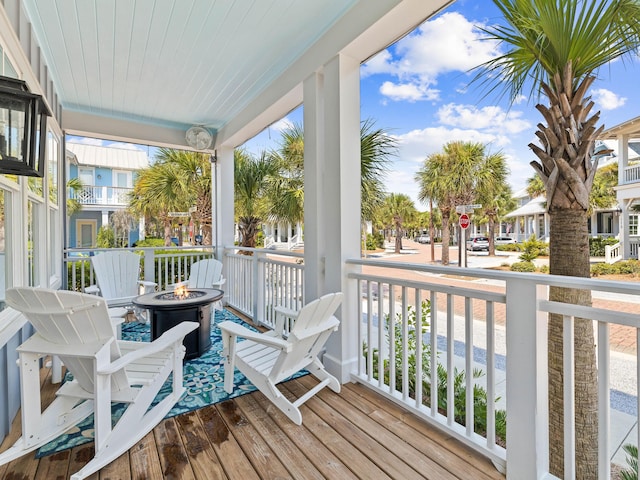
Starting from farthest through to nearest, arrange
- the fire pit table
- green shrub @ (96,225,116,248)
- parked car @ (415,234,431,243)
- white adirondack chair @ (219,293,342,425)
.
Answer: green shrub @ (96,225,116,248)
the fire pit table
parked car @ (415,234,431,243)
white adirondack chair @ (219,293,342,425)

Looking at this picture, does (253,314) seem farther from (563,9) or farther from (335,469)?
(563,9)

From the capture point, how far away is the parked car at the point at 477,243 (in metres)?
2.12

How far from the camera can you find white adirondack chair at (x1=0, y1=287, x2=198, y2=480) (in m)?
1.58

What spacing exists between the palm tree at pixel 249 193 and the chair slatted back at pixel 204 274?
1373 mm

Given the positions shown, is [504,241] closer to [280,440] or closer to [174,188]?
[280,440]

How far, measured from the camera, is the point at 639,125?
1.58 meters

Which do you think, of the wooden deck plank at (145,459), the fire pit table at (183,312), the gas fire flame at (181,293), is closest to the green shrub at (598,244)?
the wooden deck plank at (145,459)

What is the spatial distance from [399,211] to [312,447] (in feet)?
7.39

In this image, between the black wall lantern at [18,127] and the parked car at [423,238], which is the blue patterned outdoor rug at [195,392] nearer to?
the black wall lantern at [18,127]

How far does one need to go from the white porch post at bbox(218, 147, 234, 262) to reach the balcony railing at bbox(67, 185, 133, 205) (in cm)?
143

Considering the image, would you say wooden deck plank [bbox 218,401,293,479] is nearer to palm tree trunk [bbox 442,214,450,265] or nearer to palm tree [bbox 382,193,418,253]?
palm tree trunk [bbox 442,214,450,265]

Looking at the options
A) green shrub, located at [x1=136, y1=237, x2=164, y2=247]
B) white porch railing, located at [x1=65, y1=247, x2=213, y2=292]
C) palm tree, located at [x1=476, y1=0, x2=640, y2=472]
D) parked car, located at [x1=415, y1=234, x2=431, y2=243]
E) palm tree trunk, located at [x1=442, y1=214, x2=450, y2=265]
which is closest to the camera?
palm tree, located at [x1=476, y1=0, x2=640, y2=472]

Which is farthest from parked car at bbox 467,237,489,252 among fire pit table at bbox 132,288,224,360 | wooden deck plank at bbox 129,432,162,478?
fire pit table at bbox 132,288,224,360

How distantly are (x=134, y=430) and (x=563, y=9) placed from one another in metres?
3.20
